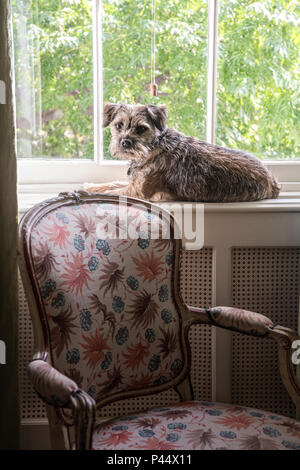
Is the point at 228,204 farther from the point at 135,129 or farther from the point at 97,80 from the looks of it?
the point at 97,80

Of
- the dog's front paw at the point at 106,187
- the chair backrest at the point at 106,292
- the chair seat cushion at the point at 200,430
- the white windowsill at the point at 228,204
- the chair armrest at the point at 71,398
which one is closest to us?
the chair armrest at the point at 71,398

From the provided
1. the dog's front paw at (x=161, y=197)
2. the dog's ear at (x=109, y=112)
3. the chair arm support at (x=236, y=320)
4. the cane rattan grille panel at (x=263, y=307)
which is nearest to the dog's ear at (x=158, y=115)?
the dog's ear at (x=109, y=112)

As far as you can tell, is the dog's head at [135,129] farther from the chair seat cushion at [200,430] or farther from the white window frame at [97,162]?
the chair seat cushion at [200,430]

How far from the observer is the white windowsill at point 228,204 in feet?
5.18

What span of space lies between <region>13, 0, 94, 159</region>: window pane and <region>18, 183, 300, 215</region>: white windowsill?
13cm

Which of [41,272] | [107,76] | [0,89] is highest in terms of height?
[107,76]

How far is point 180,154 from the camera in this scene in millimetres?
1629

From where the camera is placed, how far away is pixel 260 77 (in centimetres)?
190

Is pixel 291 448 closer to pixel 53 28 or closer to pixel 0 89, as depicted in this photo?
pixel 0 89

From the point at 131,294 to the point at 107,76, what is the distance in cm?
91

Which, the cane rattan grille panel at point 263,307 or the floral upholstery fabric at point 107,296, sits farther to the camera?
Result: the cane rattan grille panel at point 263,307

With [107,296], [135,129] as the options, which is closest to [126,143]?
[135,129]

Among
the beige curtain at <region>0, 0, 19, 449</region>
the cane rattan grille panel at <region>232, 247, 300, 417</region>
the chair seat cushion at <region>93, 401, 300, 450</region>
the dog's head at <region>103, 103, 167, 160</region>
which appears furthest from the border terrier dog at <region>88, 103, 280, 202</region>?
the chair seat cushion at <region>93, 401, 300, 450</region>
